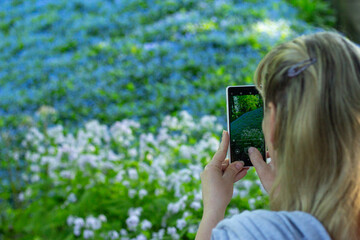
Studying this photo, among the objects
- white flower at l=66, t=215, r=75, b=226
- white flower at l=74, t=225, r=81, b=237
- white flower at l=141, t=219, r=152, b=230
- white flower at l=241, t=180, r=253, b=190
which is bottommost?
white flower at l=66, t=215, r=75, b=226

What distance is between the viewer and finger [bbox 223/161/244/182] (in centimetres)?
124

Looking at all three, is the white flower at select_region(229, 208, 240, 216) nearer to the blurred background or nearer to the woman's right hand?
the blurred background

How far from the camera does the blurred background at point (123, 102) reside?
2.71 metres

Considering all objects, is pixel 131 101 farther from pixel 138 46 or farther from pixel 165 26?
pixel 165 26

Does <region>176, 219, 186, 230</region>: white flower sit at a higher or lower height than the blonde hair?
lower

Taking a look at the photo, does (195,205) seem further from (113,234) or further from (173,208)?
(113,234)

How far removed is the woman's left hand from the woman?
247mm

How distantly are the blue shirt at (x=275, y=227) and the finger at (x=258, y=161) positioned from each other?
294 mm

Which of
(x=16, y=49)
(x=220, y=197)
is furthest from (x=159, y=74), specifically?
(x=220, y=197)

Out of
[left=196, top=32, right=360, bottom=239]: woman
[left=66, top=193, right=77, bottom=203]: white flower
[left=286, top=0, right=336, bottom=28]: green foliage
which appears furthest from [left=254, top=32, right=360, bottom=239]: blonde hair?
[left=286, top=0, right=336, bottom=28]: green foliage

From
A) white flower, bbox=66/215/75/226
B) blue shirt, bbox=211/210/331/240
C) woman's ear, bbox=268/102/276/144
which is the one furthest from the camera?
white flower, bbox=66/215/75/226

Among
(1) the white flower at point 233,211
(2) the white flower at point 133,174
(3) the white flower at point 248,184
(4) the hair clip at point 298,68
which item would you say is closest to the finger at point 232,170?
(4) the hair clip at point 298,68

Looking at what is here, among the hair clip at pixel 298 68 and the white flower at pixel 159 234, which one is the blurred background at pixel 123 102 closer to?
the white flower at pixel 159 234

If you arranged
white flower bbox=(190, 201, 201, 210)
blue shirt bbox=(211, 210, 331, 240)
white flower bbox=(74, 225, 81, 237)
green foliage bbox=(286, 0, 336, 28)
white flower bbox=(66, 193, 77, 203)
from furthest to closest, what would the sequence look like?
green foliage bbox=(286, 0, 336, 28), white flower bbox=(66, 193, 77, 203), white flower bbox=(74, 225, 81, 237), white flower bbox=(190, 201, 201, 210), blue shirt bbox=(211, 210, 331, 240)
